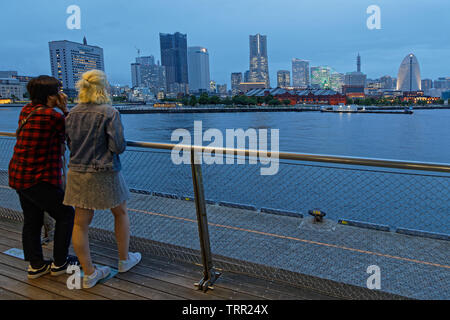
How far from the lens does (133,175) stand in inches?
880

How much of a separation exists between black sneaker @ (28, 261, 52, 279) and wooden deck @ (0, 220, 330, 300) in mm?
33

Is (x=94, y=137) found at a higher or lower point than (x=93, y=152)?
higher

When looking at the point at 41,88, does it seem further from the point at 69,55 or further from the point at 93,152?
the point at 69,55

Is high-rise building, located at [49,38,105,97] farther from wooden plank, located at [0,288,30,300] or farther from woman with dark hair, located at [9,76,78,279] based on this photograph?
wooden plank, located at [0,288,30,300]

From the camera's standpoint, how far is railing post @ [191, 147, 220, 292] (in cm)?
260

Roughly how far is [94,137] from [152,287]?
1.23 m

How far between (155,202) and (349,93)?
208123mm

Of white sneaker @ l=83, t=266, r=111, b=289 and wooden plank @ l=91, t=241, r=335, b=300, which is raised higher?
white sneaker @ l=83, t=266, r=111, b=289

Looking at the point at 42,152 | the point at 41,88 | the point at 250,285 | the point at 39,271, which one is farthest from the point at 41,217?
the point at 250,285

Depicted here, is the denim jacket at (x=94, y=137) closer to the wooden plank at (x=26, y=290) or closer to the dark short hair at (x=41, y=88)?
the dark short hair at (x=41, y=88)

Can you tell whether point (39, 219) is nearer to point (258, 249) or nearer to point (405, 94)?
point (258, 249)

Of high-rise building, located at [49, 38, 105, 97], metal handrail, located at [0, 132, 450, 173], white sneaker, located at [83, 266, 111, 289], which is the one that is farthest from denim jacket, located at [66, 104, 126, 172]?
high-rise building, located at [49, 38, 105, 97]

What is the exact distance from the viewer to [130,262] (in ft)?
9.67
